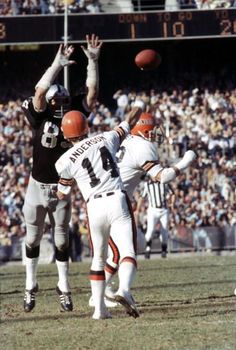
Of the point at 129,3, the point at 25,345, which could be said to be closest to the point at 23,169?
the point at 129,3

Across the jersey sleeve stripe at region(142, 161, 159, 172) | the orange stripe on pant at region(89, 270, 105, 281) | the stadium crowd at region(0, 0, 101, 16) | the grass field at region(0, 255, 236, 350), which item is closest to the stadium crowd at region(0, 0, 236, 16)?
the stadium crowd at region(0, 0, 101, 16)

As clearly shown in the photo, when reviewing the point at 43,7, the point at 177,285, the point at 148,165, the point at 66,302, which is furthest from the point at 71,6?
the point at 148,165

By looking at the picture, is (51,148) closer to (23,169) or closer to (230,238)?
(230,238)

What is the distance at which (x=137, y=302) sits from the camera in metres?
9.21

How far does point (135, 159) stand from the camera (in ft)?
28.1

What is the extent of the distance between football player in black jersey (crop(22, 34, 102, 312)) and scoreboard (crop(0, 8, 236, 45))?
642 inches

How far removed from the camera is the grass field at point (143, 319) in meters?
6.59

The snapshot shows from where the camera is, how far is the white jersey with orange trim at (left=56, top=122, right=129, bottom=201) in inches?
307

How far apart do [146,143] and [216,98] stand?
17.3 meters

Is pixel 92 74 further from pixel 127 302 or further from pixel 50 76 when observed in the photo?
pixel 127 302

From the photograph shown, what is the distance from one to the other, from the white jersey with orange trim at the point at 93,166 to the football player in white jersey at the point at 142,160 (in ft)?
1.43

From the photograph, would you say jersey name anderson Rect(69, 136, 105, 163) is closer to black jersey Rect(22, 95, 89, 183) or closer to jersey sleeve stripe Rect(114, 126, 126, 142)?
jersey sleeve stripe Rect(114, 126, 126, 142)

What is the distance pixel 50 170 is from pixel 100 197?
4.36 ft

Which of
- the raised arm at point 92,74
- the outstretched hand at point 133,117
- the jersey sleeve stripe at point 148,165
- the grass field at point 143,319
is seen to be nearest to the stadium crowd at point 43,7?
the grass field at point 143,319
